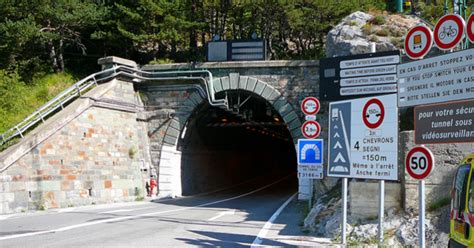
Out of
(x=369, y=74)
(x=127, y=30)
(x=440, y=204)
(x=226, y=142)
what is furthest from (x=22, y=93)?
(x=440, y=204)

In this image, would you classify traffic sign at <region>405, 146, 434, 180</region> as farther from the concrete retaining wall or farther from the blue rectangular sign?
the blue rectangular sign

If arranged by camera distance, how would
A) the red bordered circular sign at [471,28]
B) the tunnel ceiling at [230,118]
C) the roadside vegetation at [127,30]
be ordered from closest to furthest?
the red bordered circular sign at [471,28] < the tunnel ceiling at [230,118] < the roadside vegetation at [127,30]

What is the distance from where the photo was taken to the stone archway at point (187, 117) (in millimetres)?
22484

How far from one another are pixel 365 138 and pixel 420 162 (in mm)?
2183

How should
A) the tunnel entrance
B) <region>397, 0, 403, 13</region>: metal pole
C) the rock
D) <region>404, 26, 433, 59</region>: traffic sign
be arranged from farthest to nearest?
the tunnel entrance, <region>397, 0, 403, 13</region>: metal pole, the rock, <region>404, 26, 433, 59</region>: traffic sign

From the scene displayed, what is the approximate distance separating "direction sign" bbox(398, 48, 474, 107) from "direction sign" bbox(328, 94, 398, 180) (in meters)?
1.01

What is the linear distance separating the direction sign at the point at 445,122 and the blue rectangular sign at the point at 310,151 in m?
5.09

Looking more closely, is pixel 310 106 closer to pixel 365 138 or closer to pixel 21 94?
pixel 365 138

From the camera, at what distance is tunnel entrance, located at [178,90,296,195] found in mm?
25406

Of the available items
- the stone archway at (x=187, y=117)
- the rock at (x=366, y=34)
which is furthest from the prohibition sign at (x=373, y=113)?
the stone archway at (x=187, y=117)

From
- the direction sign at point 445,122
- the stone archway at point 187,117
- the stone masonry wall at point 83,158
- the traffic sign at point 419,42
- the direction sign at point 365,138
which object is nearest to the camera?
the direction sign at point 445,122

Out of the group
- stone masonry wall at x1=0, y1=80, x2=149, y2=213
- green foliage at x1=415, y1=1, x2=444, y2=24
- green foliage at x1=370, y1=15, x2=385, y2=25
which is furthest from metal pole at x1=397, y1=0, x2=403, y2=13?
stone masonry wall at x1=0, y1=80, x2=149, y2=213

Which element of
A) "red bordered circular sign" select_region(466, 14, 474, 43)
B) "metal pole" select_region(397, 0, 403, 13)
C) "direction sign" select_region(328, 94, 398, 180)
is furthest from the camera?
"metal pole" select_region(397, 0, 403, 13)

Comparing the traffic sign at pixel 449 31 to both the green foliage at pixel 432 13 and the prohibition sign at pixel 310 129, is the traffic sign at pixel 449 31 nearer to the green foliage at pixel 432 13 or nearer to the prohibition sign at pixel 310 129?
the prohibition sign at pixel 310 129
